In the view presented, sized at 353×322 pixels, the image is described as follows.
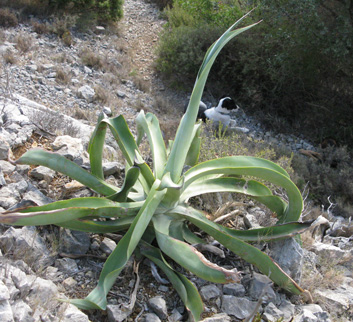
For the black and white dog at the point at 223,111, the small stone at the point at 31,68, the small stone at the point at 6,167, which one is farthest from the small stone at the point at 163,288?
the small stone at the point at 31,68

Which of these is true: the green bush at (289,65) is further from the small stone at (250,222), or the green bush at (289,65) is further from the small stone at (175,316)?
the small stone at (175,316)

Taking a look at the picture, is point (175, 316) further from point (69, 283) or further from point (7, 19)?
point (7, 19)

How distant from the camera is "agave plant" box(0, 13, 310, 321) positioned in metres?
1.91

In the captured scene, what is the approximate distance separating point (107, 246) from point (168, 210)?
424 millimetres

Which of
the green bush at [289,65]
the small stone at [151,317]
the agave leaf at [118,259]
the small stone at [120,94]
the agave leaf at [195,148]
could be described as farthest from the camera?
the small stone at [120,94]

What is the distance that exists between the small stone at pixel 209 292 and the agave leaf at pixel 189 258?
0.97 ft

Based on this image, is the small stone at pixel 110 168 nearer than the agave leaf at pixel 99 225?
No

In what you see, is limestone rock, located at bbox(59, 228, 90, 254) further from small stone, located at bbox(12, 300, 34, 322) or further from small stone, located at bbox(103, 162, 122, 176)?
small stone, located at bbox(103, 162, 122, 176)

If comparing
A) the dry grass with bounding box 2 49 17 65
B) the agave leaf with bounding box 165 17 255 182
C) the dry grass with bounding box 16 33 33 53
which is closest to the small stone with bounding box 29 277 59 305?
Result: the agave leaf with bounding box 165 17 255 182

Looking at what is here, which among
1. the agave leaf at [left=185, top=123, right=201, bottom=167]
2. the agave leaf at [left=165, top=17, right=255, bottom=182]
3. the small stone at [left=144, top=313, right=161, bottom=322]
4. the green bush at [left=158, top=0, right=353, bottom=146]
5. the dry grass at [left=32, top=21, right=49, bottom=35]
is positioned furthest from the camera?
the dry grass at [left=32, top=21, right=49, bottom=35]

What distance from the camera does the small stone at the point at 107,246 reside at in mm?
2270

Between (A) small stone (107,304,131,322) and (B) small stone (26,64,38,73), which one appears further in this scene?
(B) small stone (26,64,38,73)

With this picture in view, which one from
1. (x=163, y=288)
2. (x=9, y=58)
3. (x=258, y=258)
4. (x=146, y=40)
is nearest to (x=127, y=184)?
(x=163, y=288)

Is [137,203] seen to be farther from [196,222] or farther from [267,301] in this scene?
[267,301]
